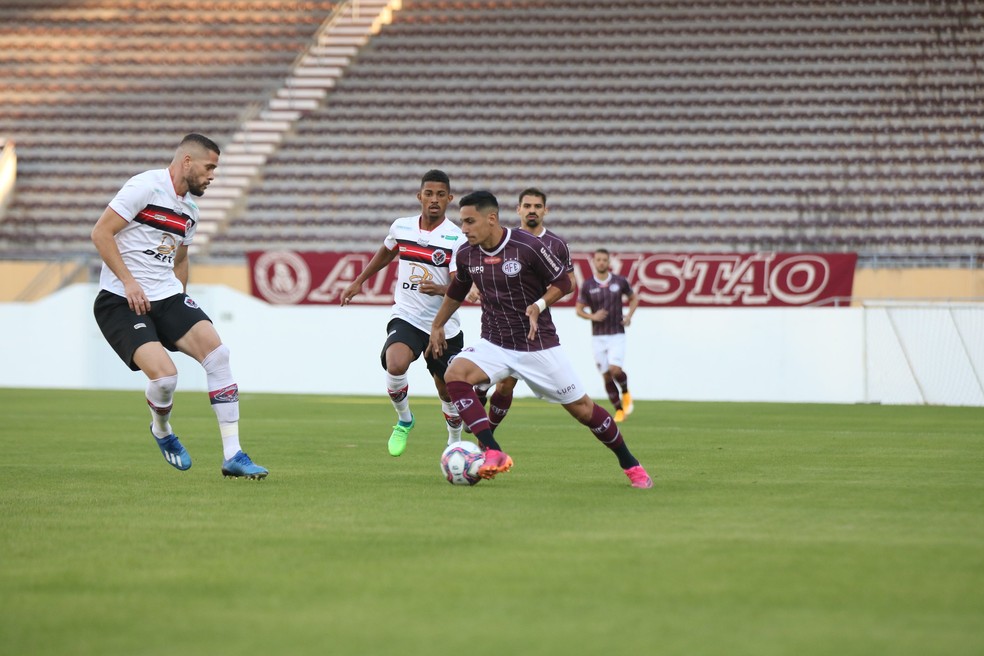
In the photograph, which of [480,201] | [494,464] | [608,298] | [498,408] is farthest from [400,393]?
[608,298]

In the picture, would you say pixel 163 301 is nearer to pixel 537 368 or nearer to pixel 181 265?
pixel 181 265

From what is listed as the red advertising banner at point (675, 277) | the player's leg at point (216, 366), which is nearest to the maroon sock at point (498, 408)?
the player's leg at point (216, 366)

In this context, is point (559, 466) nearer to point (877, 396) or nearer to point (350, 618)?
point (350, 618)

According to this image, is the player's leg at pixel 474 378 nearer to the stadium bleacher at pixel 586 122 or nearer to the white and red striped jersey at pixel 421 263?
the white and red striped jersey at pixel 421 263

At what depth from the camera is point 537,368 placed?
831cm

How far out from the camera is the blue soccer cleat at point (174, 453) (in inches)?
348

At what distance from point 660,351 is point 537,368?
13962mm

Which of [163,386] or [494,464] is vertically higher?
[163,386]

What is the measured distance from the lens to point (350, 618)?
4.32 m

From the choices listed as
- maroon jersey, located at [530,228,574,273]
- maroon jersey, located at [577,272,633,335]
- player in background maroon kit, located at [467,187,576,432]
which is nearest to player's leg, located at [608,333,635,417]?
maroon jersey, located at [577,272,633,335]

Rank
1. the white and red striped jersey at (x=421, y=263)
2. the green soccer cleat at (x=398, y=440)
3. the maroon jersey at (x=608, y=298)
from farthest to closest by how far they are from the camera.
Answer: the maroon jersey at (x=608, y=298) → the white and red striped jersey at (x=421, y=263) → the green soccer cleat at (x=398, y=440)

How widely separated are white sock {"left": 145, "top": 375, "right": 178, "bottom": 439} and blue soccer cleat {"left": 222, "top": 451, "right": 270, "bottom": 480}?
1.44 feet

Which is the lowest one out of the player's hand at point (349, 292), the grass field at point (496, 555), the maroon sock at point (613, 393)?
the grass field at point (496, 555)

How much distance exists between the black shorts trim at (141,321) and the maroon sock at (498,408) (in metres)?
2.25
